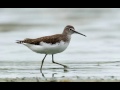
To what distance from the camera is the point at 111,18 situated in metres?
26.8

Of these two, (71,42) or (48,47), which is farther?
(71,42)

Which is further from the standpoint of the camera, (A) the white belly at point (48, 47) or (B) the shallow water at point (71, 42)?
(A) the white belly at point (48, 47)

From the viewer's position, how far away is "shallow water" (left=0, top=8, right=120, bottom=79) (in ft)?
47.6

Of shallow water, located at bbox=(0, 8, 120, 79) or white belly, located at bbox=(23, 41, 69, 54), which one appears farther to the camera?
white belly, located at bbox=(23, 41, 69, 54)

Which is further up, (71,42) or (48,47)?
(71,42)

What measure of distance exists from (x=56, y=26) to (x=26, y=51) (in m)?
6.57

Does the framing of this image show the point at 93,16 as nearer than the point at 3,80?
No

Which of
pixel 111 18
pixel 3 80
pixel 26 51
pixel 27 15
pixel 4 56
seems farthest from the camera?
pixel 27 15

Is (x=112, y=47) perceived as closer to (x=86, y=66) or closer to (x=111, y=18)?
(x=86, y=66)

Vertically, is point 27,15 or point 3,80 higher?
point 27,15

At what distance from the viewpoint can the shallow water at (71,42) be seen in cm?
1451

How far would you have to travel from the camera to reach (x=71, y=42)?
20391 mm

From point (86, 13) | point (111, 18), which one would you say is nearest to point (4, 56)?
point (111, 18)

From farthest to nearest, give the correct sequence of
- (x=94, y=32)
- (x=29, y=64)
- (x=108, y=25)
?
1. (x=108, y=25)
2. (x=94, y=32)
3. (x=29, y=64)
